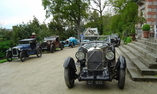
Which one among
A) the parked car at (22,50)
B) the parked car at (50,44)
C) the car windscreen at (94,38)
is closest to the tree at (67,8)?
the parked car at (50,44)

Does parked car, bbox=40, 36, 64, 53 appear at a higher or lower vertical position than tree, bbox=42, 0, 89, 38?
lower

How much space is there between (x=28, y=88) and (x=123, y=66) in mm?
3269

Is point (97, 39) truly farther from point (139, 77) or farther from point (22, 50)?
point (22, 50)

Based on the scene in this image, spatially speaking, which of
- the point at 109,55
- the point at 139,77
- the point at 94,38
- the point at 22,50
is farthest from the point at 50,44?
the point at 139,77

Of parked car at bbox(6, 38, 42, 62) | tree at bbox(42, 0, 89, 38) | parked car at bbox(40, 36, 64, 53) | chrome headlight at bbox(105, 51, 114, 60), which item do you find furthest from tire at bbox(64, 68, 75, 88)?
tree at bbox(42, 0, 89, 38)

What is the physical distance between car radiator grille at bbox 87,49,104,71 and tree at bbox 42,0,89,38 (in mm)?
27193

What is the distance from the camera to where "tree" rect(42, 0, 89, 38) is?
31.4 metres

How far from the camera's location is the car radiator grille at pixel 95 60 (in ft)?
15.3

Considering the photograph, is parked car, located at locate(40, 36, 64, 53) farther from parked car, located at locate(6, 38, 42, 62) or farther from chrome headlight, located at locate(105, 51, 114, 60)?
chrome headlight, located at locate(105, 51, 114, 60)

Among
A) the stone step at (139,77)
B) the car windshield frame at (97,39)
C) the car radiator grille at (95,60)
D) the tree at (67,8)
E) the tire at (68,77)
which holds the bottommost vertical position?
the stone step at (139,77)

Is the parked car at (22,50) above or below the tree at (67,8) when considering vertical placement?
below

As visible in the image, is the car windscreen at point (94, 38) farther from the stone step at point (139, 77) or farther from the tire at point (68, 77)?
the tire at point (68, 77)

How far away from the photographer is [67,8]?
101ft

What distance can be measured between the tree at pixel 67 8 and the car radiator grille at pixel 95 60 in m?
27.2
